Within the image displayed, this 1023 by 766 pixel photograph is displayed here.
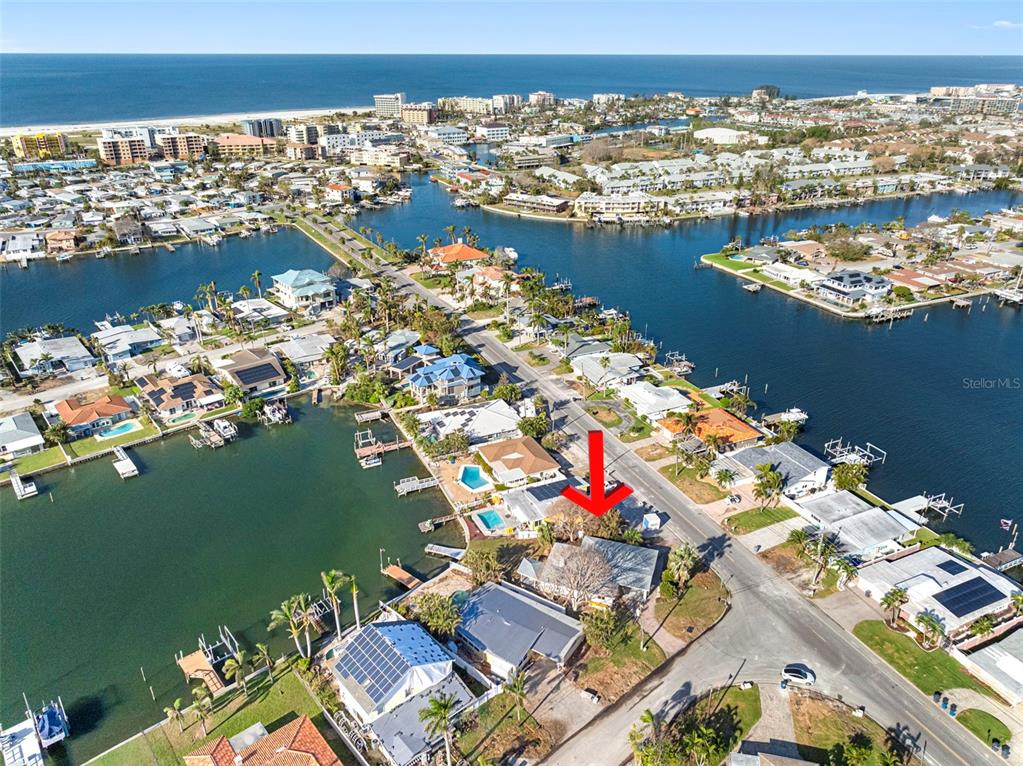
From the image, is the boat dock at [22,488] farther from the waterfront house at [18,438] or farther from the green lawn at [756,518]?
the green lawn at [756,518]

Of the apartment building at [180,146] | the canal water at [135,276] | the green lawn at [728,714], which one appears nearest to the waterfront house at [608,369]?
the green lawn at [728,714]

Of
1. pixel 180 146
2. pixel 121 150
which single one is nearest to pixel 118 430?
pixel 121 150

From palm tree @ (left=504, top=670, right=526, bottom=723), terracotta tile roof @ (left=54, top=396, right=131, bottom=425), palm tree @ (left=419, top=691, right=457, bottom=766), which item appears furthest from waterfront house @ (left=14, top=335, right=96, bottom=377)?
palm tree @ (left=504, top=670, right=526, bottom=723)

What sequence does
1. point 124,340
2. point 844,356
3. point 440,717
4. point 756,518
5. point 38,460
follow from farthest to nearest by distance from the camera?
point 844,356
point 124,340
point 38,460
point 756,518
point 440,717

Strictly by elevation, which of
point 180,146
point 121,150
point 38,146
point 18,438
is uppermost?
point 38,146

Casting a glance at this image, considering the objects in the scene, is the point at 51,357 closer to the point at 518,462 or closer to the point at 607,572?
the point at 518,462

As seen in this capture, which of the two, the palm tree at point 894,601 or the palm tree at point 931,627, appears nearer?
the palm tree at point 931,627

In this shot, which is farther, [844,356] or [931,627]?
[844,356]

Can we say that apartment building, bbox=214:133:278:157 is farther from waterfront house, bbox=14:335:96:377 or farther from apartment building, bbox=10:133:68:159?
waterfront house, bbox=14:335:96:377
